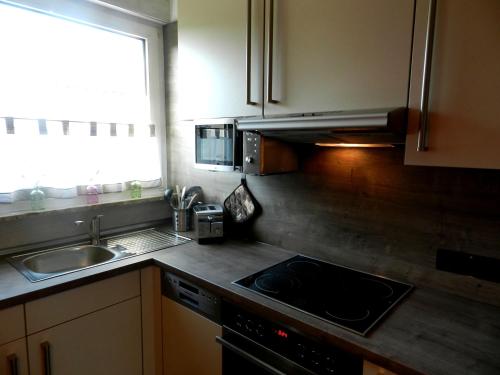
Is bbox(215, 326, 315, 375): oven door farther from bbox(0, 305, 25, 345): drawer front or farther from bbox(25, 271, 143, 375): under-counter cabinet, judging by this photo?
bbox(0, 305, 25, 345): drawer front

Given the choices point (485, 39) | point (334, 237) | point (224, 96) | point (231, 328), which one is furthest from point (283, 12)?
point (231, 328)

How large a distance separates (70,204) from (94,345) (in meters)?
0.74

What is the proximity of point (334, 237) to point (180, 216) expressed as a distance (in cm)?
93

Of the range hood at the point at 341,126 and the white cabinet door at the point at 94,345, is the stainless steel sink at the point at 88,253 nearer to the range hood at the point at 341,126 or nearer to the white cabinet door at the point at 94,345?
the white cabinet door at the point at 94,345

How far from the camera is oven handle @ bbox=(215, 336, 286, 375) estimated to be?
1102 mm

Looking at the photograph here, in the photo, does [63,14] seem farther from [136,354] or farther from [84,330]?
[136,354]

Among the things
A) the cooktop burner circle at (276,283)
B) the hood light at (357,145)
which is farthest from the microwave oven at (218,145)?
the cooktop burner circle at (276,283)

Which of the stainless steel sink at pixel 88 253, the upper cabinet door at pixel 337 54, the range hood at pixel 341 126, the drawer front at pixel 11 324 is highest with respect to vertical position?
the upper cabinet door at pixel 337 54

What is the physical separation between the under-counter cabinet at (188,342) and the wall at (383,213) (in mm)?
559

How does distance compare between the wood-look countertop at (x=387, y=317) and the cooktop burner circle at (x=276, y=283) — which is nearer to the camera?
the wood-look countertop at (x=387, y=317)

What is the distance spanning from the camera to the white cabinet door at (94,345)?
1.27m

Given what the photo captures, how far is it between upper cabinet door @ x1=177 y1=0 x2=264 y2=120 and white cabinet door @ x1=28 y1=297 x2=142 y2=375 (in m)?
0.96

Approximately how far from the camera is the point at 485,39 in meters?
0.83

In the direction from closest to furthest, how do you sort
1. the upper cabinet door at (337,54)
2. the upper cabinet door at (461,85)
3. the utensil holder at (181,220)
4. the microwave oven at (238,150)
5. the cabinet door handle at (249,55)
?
the upper cabinet door at (461,85) < the upper cabinet door at (337,54) < the cabinet door handle at (249,55) < the microwave oven at (238,150) < the utensil holder at (181,220)
